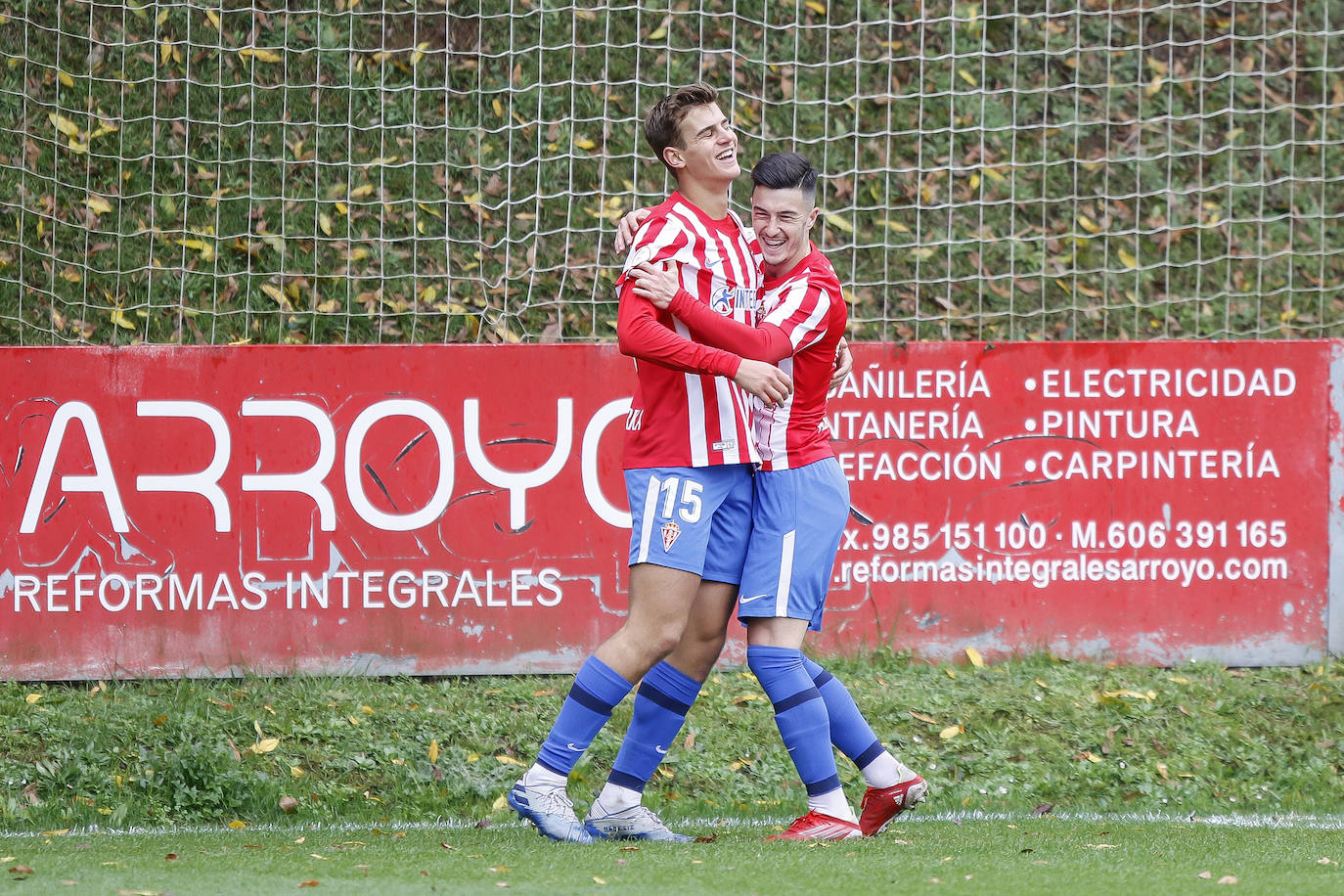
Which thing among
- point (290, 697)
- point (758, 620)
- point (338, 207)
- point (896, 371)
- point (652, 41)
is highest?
point (652, 41)

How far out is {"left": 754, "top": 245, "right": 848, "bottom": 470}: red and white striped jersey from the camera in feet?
13.0

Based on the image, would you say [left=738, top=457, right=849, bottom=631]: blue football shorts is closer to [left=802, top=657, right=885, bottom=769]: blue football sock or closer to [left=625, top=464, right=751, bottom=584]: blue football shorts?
[left=625, top=464, right=751, bottom=584]: blue football shorts

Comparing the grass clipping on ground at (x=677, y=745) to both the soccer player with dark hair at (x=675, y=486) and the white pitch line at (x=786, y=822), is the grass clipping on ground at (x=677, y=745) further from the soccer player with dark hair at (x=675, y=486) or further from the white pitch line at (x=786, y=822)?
the soccer player with dark hair at (x=675, y=486)

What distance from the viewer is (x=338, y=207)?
8.16 meters

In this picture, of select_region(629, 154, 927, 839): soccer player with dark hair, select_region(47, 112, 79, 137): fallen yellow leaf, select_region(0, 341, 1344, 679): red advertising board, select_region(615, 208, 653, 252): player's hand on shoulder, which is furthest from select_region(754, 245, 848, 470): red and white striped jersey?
select_region(47, 112, 79, 137): fallen yellow leaf

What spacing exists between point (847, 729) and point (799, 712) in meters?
0.24

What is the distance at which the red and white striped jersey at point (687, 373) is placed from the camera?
3.92m

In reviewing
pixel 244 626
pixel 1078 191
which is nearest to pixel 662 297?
pixel 244 626

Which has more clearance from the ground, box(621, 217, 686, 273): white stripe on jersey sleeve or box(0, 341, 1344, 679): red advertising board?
box(621, 217, 686, 273): white stripe on jersey sleeve

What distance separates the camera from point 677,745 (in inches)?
215

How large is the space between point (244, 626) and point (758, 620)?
117 inches

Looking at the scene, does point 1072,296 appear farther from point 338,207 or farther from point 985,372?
point 338,207

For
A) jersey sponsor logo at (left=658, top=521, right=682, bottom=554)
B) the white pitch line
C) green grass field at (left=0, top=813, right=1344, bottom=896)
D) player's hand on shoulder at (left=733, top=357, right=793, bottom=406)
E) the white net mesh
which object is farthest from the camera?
the white net mesh

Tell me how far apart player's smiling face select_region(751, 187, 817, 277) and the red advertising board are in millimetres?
2240
